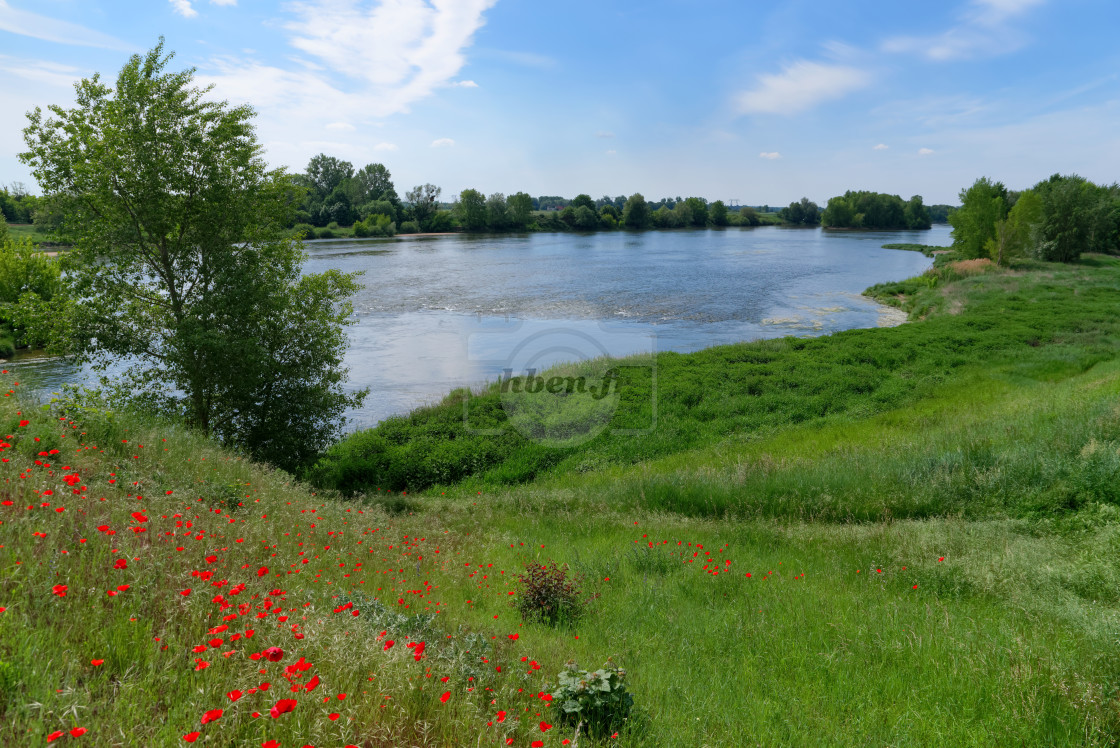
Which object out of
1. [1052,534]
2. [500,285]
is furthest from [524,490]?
[500,285]

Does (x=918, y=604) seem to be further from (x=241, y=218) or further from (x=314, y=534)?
(x=241, y=218)

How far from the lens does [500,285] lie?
54.6 m

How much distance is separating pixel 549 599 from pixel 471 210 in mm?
128532

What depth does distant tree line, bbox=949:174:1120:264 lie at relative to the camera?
60156 millimetres

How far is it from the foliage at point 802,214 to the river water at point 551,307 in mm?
105605

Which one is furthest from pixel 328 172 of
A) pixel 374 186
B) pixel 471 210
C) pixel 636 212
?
pixel 636 212

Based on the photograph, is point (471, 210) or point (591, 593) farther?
point (471, 210)

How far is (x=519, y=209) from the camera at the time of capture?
13112cm

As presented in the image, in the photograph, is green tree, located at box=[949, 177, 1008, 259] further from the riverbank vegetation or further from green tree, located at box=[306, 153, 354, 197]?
green tree, located at box=[306, 153, 354, 197]

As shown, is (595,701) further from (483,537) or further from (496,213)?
(496,213)

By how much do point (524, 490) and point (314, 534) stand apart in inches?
315

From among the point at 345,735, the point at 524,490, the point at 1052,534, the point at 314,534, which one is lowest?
the point at 524,490

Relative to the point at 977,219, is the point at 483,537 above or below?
below

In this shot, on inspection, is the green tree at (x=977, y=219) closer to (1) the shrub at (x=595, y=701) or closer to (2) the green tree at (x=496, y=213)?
(1) the shrub at (x=595, y=701)
